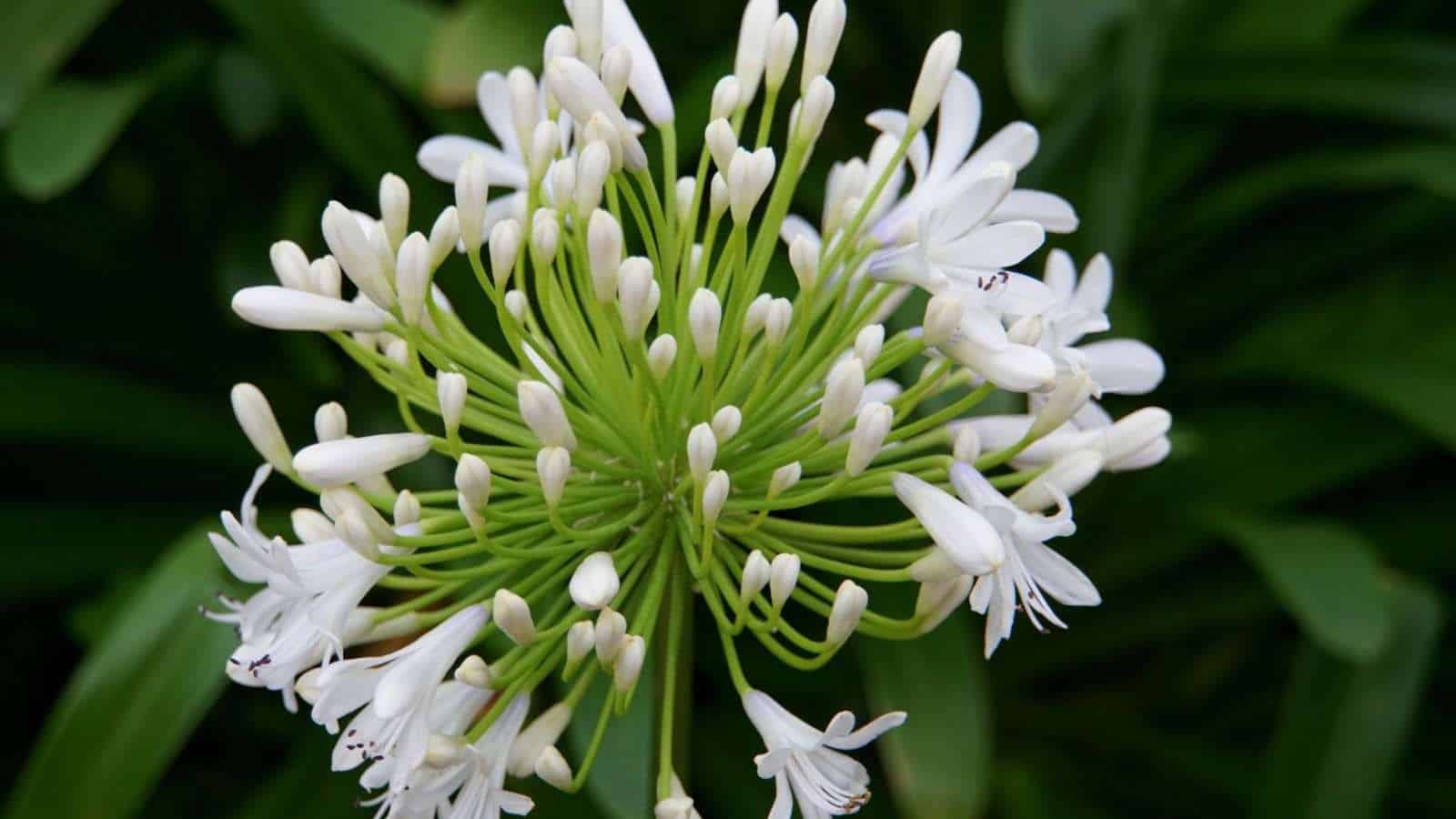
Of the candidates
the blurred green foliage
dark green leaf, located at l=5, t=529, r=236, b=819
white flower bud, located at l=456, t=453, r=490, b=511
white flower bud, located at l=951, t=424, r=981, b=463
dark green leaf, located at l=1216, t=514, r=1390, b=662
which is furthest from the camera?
the blurred green foliage

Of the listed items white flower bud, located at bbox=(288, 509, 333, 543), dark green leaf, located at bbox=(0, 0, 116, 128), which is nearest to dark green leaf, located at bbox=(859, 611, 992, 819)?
white flower bud, located at bbox=(288, 509, 333, 543)

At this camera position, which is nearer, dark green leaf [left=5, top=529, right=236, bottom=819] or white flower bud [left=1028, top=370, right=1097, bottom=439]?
white flower bud [left=1028, top=370, right=1097, bottom=439]

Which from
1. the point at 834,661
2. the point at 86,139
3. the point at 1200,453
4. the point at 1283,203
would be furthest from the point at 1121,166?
the point at 86,139

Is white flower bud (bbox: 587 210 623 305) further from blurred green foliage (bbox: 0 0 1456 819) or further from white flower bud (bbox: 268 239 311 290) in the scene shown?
blurred green foliage (bbox: 0 0 1456 819)

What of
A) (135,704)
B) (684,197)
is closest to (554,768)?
(684,197)

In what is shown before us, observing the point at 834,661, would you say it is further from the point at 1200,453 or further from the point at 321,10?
the point at 321,10
